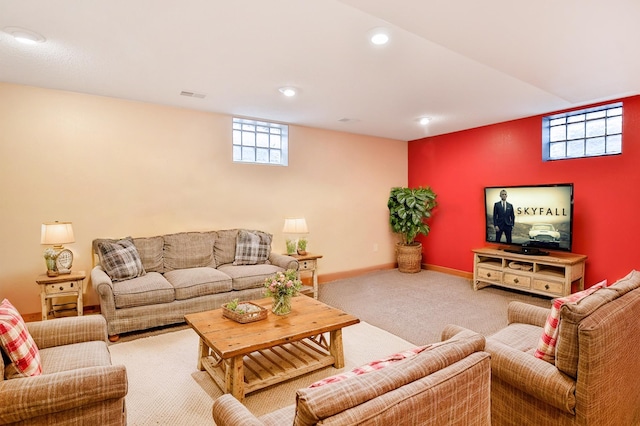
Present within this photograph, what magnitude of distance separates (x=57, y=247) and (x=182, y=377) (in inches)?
82.1

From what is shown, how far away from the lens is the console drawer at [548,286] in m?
4.17

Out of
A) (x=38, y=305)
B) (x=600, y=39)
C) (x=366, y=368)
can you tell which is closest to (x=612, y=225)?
(x=600, y=39)

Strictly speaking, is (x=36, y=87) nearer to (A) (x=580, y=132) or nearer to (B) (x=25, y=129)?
(B) (x=25, y=129)

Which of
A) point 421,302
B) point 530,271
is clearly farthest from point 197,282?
point 530,271

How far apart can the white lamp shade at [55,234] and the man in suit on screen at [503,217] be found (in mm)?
5417

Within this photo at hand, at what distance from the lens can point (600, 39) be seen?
8.18 feet

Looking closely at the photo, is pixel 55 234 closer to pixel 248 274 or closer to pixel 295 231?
pixel 248 274

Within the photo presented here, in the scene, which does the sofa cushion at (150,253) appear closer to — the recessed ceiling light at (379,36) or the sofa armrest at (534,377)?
the recessed ceiling light at (379,36)

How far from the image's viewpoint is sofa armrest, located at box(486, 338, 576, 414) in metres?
1.52

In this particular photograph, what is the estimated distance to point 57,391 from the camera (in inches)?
56.2

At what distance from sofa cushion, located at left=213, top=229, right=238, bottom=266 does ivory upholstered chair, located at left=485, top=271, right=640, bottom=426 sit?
3347 mm

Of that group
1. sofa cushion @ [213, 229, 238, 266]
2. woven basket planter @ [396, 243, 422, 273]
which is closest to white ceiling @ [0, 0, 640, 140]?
sofa cushion @ [213, 229, 238, 266]

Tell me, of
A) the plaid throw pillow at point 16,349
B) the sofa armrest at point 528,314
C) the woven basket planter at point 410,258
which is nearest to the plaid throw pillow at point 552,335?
the sofa armrest at point 528,314

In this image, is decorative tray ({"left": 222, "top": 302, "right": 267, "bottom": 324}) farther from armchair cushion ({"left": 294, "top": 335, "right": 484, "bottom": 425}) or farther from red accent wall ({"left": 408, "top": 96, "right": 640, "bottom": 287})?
red accent wall ({"left": 408, "top": 96, "right": 640, "bottom": 287})
